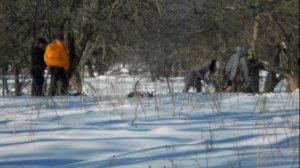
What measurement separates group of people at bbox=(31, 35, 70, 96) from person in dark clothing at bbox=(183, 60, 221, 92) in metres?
2.79

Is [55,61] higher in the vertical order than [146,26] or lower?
lower

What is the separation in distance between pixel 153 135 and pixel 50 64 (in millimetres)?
6848

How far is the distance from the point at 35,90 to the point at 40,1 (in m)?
3.43

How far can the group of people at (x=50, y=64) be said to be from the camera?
39.3 ft

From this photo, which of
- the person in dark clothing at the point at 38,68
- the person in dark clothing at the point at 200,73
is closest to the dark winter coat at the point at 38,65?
the person in dark clothing at the point at 38,68

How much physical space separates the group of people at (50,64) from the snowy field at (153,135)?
3.33m

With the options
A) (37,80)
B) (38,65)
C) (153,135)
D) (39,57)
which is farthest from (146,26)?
(153,135)

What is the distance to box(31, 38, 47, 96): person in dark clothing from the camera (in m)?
12.1

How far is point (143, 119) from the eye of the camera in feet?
22.6

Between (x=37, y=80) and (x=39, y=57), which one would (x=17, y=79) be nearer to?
(x=39, y=57)

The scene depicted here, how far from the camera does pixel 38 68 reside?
1210cm

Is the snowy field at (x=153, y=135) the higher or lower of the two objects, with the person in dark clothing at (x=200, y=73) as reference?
lower

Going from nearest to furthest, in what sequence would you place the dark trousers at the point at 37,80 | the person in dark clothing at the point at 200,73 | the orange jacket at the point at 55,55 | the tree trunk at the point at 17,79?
the orange jacket at the point at 55,55 → the dark trousers at the point at 37,80 → the person in dark clothing at the point at 200,73 → the tree trunk at the point at 17,79

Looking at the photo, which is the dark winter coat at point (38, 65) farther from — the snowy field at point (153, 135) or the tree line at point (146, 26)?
the snowy field at point (153, 135)
